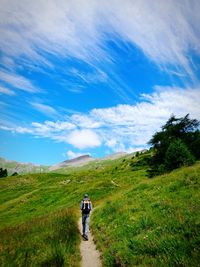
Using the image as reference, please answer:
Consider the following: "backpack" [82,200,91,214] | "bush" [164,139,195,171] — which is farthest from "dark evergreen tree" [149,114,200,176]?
"backpack" [82,200,91,214]

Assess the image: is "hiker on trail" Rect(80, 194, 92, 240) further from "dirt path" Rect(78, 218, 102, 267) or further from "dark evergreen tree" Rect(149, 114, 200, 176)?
"dark evergreen tree" Rect(149, 114, 200, 176)

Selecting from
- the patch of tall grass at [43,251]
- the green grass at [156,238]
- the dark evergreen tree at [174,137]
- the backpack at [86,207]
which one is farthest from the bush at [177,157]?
the patch of tall grass at [43,251]

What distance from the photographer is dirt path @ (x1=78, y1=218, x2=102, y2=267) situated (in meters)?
12.1

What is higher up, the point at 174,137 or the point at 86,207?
the point at 174,137

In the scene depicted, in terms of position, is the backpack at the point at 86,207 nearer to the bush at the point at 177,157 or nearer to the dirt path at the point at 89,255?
the dirt path at the point at 89,255

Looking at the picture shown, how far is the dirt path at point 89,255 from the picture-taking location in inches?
476

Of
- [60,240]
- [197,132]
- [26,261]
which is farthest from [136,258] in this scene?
[197,132]

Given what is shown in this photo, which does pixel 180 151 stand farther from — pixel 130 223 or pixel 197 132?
pixel 130 223

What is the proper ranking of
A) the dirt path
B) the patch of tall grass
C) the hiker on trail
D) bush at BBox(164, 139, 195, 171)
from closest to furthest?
1. the patch of tall grass
2. the dirt path
3. the hiker on trail
4. bush at BBox(164, 139, 195, 171)

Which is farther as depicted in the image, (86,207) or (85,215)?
(86,207)

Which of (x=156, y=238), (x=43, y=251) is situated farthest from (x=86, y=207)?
(x=156, y=238)

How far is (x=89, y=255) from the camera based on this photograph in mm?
13445

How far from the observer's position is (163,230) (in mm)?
11195

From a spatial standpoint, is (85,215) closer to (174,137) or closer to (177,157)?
(177,157)
